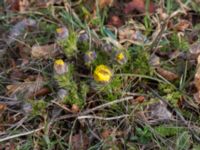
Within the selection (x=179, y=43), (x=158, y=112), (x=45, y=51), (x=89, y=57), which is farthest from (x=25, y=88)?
(x=179, y=43)

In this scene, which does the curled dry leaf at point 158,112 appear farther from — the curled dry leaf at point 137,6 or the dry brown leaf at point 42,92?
→ the curled dry leaf at point 137,6

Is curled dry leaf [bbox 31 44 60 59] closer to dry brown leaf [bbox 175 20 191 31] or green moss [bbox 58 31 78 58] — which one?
green moss [bbox 58 31 78 58]

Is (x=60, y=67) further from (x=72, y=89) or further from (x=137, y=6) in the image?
(x=137, y=6)

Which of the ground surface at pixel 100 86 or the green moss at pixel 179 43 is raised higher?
the green moss at pixel 179 43

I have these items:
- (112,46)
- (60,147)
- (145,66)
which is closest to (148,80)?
(145,66)

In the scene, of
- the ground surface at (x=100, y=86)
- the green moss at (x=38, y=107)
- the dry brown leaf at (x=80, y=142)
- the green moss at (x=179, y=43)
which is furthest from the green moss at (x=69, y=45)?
the green moss at (x=179, y=43)

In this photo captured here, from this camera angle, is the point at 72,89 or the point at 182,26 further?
the point at 182,26
